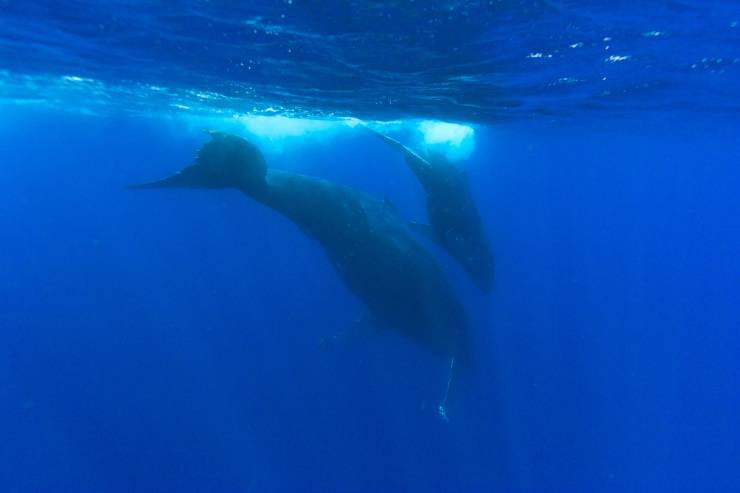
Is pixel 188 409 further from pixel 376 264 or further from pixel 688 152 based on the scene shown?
pixel 688 152

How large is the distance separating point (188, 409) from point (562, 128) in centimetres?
2479

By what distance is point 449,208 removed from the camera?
1441cm

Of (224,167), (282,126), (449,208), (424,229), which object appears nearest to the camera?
(224,167)

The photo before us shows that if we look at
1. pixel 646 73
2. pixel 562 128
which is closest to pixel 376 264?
pixel 646 73

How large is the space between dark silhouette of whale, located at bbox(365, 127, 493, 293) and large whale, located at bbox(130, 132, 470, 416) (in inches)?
28.1

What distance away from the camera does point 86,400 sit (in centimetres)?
3005

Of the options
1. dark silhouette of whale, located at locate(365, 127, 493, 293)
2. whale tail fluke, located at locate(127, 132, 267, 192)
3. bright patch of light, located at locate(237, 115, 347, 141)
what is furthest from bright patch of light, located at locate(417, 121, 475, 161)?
whale tail fluke, located at locate(127, 132, 267, 192)

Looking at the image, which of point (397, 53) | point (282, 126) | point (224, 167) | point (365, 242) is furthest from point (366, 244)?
point (282, 126)

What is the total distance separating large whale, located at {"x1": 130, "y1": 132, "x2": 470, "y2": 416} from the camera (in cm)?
1236

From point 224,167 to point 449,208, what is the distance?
5748 mm

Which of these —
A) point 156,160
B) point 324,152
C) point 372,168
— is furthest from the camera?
point 372,168

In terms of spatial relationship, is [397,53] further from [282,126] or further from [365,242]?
[282,126]

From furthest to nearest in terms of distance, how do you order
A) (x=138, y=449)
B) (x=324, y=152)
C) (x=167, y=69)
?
(x=324, y=152) → (x=138, y=449) → (x=167, y=69)

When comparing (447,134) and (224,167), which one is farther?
(447,134)
